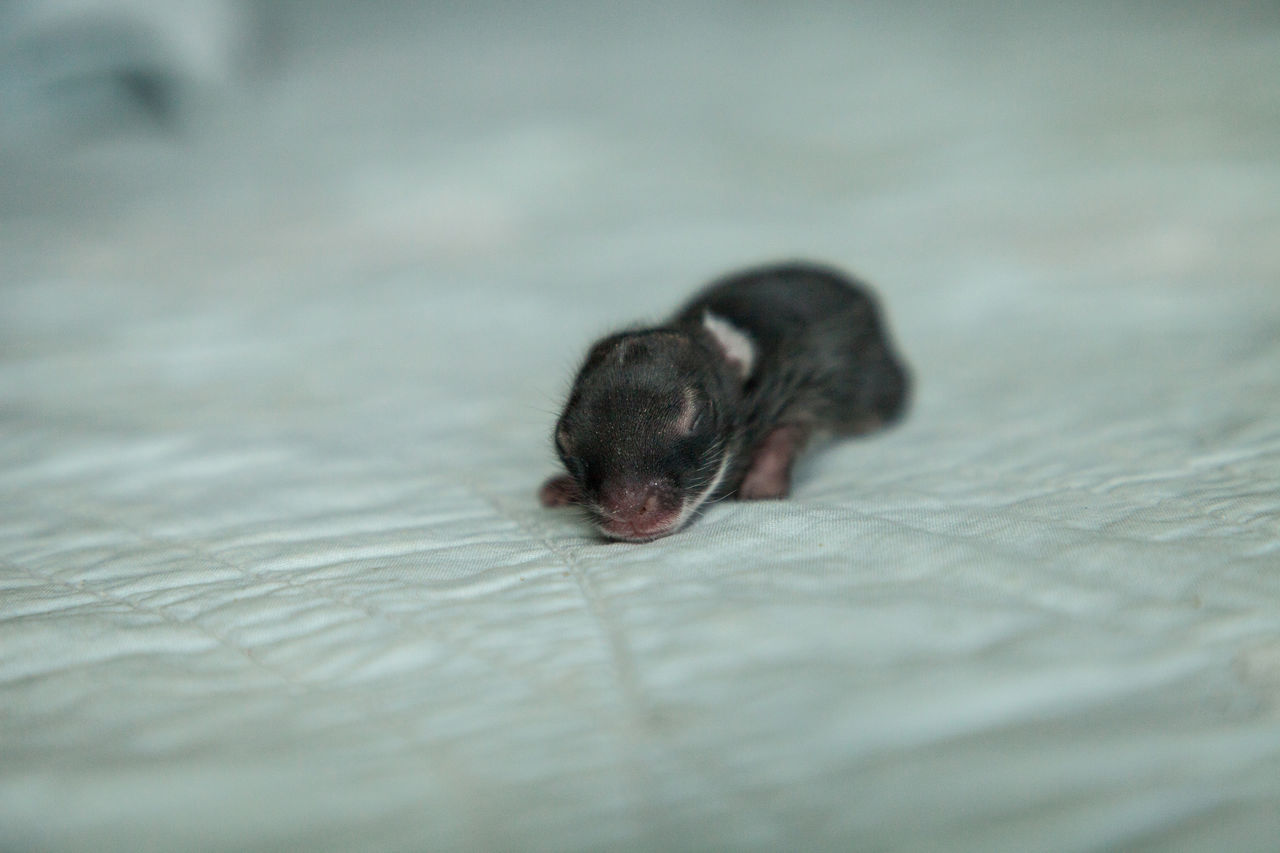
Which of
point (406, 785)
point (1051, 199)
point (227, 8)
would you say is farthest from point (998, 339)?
point (227, 8)

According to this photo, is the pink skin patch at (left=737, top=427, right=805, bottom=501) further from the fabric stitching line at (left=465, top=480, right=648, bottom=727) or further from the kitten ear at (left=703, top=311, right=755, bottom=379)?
the fabric stitching line at (left=465, top=480, right=648, bottom=727)

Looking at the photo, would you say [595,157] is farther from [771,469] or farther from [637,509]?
[637,509]

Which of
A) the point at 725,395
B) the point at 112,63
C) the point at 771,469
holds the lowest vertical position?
the point at 771,469

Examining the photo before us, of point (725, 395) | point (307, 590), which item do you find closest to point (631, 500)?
point (725, 395)

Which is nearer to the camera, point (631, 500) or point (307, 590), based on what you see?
point (307, 590)

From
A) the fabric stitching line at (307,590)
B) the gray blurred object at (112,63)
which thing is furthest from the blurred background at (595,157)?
the fabric stitching line at (307,590)

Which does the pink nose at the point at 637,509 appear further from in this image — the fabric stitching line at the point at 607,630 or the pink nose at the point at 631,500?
the fabric stitching line at the point at 607,630
